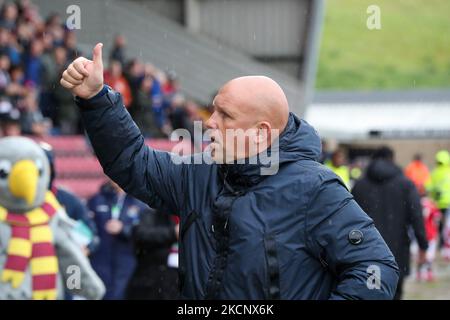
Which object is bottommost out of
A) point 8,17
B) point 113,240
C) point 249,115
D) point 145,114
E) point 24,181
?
point 113,240

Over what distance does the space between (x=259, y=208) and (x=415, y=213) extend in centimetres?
543

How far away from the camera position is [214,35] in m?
24.3

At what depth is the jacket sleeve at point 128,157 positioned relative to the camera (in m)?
3.11

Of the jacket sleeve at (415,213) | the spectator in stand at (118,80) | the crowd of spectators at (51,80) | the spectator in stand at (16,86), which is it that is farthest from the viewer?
the spectator in stand at (118,80)

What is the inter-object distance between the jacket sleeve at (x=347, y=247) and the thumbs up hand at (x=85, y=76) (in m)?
0.82

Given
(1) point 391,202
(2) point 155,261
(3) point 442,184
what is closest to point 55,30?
(3) point 442,184

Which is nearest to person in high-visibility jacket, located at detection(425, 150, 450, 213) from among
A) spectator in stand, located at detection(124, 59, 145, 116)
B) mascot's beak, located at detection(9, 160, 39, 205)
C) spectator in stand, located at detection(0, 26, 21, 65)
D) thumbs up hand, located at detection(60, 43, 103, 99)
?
spectator in stand, located at detection(124, 59, 145, 116)

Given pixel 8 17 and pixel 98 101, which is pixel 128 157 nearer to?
pixel 98 101

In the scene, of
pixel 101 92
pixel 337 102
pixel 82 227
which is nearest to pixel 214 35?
pixel 337 102

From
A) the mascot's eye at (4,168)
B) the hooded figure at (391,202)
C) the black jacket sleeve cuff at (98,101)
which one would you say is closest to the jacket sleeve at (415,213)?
the hooded figure at (391,202)

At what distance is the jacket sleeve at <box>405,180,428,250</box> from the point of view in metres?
8.16

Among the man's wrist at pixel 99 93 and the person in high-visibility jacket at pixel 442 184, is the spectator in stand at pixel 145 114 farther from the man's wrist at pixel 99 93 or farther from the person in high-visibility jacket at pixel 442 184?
the man's wrist at pixel 99 93

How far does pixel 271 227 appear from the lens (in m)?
3.01

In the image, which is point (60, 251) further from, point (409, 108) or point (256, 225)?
point (409, 108)
